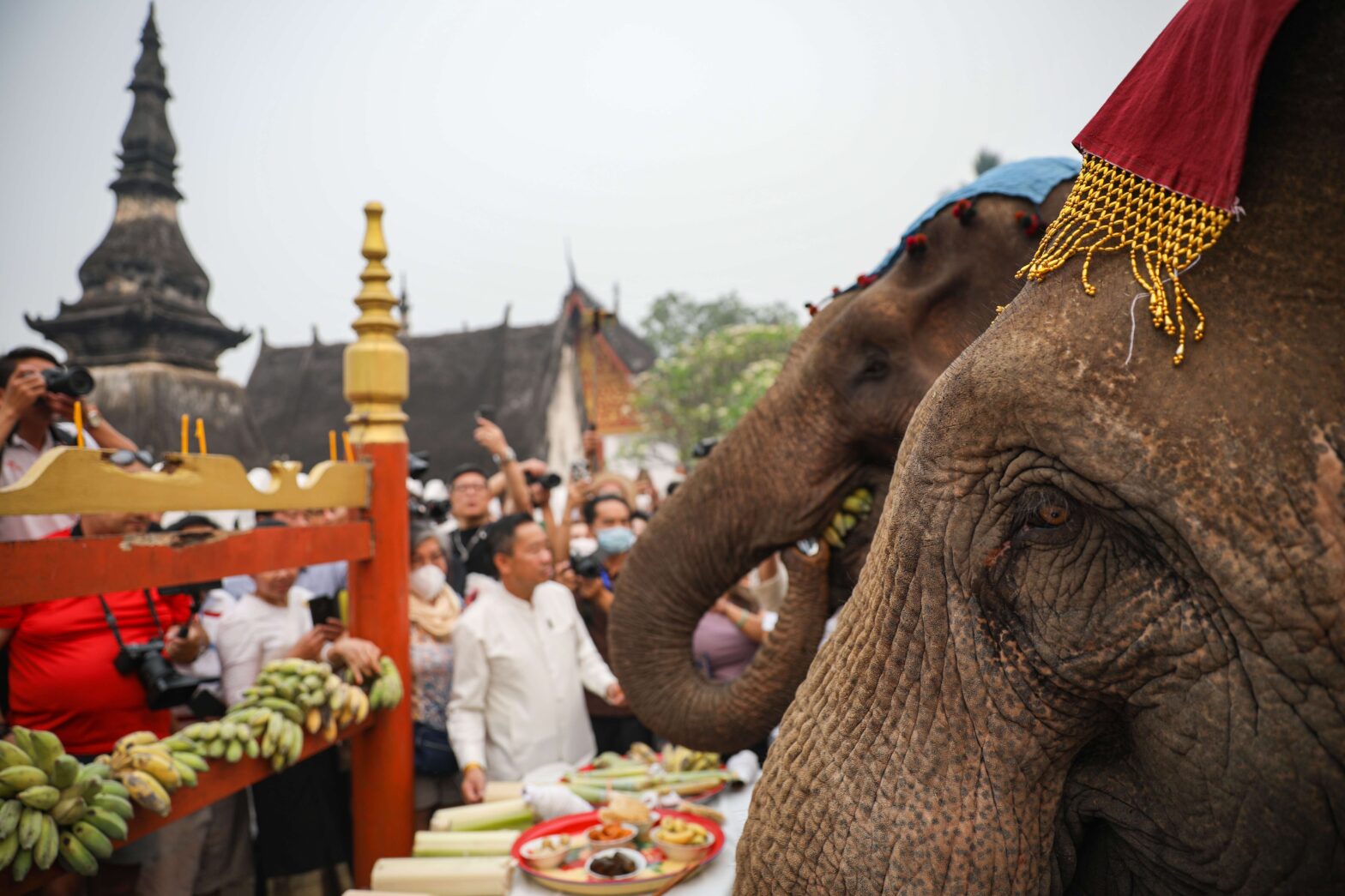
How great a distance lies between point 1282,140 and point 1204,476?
0.43 metres

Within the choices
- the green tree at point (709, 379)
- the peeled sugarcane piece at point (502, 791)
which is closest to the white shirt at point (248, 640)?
the peeled sugarcane piece at point (502, 791)

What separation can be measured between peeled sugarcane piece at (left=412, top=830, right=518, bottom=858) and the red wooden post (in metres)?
0.81

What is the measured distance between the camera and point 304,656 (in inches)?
160

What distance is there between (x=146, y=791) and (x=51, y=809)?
0.78 ft

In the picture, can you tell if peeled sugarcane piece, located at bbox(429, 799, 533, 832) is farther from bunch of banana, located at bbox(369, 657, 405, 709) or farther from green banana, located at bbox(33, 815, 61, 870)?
green banana, located at bbox(33, 815, 61, 870)

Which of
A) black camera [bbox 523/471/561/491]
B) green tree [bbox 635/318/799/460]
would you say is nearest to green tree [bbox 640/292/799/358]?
green tree [bbox 635/318/799/460]

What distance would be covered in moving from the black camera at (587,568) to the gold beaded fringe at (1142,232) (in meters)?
3.97

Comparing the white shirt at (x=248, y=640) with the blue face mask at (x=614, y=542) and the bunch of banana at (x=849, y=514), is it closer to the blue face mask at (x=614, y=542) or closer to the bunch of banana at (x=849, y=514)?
the blue face mask at (x=614, y=542)

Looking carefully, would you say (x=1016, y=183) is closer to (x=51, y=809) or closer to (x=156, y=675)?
(x=51, y=809)

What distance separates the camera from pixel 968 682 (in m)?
1.24

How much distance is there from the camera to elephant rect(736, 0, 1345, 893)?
107cm

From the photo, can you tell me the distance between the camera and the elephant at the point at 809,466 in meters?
2.48

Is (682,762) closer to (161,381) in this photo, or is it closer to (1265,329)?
(1265,329)

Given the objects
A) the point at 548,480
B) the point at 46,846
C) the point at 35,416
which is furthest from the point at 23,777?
the point at 548,480
